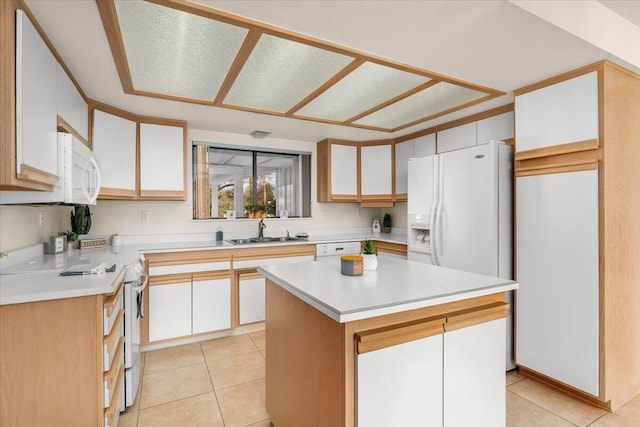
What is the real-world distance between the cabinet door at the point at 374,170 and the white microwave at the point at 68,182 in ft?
10.3

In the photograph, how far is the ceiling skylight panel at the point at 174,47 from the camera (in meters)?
1.62

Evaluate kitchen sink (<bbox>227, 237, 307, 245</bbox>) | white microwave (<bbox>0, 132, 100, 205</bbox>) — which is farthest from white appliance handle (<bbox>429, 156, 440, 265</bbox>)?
white microwave (<bbox>0, 132, 100, 205</bbox>)

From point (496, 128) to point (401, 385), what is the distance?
2663 mm

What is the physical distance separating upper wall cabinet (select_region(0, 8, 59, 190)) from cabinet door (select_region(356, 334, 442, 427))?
Result: 5.49 ft

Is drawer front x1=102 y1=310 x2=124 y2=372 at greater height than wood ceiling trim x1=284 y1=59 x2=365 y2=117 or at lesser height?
lesser

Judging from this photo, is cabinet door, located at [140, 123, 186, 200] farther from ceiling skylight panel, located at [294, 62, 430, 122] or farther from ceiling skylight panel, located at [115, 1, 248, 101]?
ceiling skylight panel, located at [294, 62, 430, 122]

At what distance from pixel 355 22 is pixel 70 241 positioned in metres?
2.86

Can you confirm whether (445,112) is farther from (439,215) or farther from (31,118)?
(31,118)

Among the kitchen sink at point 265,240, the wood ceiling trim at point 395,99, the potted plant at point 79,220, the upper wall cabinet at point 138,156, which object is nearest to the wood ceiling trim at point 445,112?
the wood ceiling trim at point 395,99

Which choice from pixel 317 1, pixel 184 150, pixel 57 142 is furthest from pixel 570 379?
pixel 184 150

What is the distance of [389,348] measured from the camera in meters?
1.28

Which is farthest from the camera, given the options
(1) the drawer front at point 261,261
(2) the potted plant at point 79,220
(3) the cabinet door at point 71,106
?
(1) the drawer front at point 261,261

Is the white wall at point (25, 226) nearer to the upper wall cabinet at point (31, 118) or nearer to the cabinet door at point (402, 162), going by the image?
the upper wall cabinet at point (31, 118)

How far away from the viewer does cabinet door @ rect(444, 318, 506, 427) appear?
1.45m
